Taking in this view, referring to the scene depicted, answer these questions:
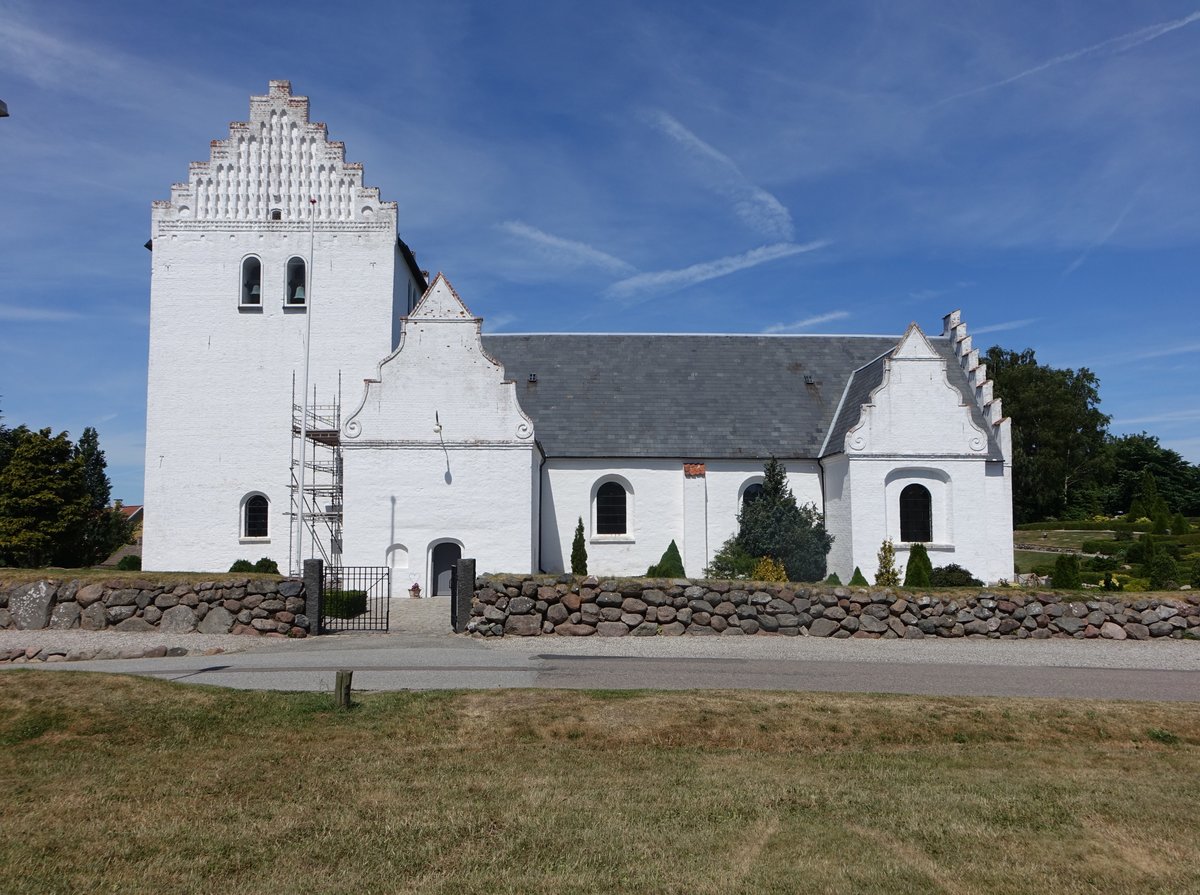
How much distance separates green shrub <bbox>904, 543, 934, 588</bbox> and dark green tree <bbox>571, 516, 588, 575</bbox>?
9273mm

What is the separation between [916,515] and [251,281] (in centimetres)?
2284

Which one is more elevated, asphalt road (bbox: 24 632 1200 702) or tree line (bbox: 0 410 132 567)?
tree line (bbox: 0 410 132 567)

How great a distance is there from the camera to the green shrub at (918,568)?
939 inches

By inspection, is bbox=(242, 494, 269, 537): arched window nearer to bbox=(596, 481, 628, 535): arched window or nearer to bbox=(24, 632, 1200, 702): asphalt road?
bbox=(596, 481, 628, 535): arched window

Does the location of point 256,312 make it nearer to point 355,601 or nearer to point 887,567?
point 355,601

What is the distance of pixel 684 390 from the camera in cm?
3130

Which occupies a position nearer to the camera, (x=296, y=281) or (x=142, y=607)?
(x=142, y=607)

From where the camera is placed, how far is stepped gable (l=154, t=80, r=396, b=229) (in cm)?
2906

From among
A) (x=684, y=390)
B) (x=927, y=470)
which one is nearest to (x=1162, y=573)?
(x=927, y=470)

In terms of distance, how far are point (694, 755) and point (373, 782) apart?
313 centimetres

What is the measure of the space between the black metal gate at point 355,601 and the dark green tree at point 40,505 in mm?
11281

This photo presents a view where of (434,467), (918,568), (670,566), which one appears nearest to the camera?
(918,568)

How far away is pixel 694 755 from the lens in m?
8.85

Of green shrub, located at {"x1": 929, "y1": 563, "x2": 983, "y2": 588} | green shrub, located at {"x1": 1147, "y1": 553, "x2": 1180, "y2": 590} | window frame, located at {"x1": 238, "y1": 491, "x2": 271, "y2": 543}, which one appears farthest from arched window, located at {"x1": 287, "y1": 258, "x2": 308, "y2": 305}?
green shrub, located at {"x1": 1147, "y1": 553, "x2": 1180, "y2": 590}
